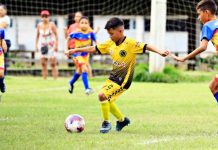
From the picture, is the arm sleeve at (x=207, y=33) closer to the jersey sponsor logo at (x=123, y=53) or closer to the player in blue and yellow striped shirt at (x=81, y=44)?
the jersey sponsor logo at (x=123, y=53)

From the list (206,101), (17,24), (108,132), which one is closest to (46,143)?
(108,132)

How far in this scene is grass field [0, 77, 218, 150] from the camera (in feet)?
24.7

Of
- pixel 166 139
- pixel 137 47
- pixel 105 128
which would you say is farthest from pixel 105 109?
pixel 166 139

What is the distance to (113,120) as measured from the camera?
10.2 meters

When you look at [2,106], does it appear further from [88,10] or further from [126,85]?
[88,10]

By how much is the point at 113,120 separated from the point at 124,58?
155cm

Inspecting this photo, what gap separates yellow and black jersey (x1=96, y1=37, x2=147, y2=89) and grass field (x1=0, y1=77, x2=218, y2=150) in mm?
678

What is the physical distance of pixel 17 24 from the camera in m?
43.3

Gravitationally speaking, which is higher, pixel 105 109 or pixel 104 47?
pixel 104 47

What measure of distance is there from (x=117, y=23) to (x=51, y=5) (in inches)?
902

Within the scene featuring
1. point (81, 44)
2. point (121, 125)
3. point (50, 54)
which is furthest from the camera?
point (50, 54)

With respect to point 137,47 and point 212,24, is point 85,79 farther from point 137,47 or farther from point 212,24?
point 212,24

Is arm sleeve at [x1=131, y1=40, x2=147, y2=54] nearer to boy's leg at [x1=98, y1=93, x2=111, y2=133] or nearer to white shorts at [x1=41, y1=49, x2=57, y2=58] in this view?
boy's leg at [x1=98, y1=93, x2=111, y2=133]

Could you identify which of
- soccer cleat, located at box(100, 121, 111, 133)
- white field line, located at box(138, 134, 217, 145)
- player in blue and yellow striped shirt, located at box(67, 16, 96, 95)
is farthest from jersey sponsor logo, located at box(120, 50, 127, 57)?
player in blue and yellow striped shirt, located at box(67, 16, 96, 95)
